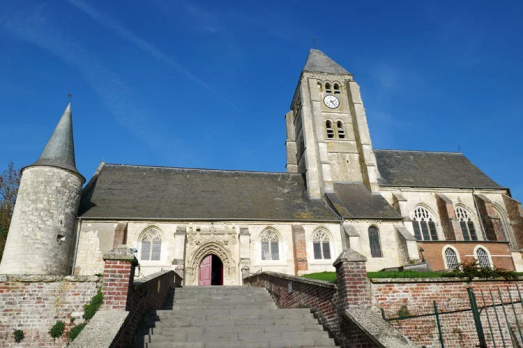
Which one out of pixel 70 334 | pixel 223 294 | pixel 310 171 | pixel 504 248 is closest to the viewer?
pixel 70 334

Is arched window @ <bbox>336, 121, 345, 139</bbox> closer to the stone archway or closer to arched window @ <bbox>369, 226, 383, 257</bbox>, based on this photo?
arched window @ <bbox>369, 226, 383, 257</bbox>

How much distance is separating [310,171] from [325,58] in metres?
13.6

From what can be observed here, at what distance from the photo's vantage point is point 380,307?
28.9 ft

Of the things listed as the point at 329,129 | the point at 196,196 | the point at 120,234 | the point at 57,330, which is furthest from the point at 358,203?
the point at 57,330

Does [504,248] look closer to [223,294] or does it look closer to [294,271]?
[294,271]

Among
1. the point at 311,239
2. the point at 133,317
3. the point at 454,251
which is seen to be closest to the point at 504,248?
the point at 454,251

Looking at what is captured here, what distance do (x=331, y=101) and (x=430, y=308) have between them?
902 inches

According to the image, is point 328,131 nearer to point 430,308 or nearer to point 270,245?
point 270,245

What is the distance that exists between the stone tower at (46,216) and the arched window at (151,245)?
356cm

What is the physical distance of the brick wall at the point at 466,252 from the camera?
68.3 ft

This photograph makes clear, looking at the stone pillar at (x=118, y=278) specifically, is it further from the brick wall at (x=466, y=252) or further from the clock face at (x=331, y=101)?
the clock face at (x=331, y=101)

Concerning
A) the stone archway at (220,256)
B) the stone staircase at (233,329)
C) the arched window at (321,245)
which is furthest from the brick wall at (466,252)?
the stone staircase at (233,329)

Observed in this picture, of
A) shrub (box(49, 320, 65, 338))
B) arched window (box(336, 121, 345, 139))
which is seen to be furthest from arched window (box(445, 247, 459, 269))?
shrub (box(49, 320, 65, 338))

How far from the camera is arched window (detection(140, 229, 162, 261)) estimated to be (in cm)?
1930
